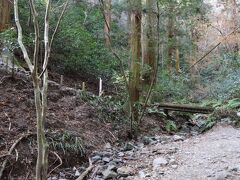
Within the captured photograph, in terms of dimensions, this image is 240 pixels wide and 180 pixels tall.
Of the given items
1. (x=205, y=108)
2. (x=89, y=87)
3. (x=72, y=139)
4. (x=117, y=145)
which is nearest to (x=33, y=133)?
(x=72, y=139)

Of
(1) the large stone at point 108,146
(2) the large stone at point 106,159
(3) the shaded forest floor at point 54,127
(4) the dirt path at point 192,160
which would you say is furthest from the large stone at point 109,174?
(1) the large stone at point 108,146

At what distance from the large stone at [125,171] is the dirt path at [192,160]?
0.11 m

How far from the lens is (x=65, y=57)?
12977mm

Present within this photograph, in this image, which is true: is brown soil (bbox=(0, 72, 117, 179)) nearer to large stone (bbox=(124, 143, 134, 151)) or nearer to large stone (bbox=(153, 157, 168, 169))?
large stone (bbox=(124, 143, 134, 151))

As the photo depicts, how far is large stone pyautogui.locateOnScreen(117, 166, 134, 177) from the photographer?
18.0ft

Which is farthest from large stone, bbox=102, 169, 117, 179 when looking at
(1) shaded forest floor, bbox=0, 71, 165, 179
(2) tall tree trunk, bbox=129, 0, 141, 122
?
(2) tall tree trunk, bbox=129, 0, 141, 122

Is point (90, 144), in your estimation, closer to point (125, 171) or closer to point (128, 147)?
point (128, 147)

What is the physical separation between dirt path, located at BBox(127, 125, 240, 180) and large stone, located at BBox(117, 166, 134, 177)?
11cm

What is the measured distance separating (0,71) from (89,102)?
2373 millimetres

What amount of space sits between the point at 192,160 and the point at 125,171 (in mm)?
1168

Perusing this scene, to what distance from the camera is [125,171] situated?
562 cm

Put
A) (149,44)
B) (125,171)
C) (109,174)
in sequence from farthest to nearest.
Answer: (149,44)
(125,171)
(109,174)

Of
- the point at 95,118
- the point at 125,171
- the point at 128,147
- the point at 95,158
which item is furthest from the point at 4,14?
the point at 125,171

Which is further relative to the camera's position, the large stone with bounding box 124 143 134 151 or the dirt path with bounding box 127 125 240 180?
the large stone with bounding box 124 143 134 151
